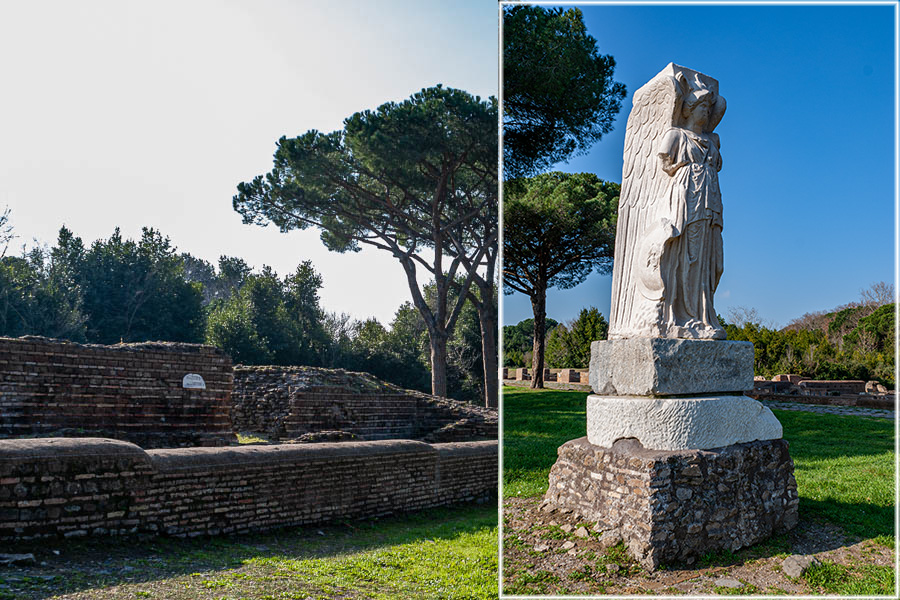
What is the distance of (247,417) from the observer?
1194 centimetres

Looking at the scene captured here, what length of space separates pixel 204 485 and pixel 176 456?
1.23 feet

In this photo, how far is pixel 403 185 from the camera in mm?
10914

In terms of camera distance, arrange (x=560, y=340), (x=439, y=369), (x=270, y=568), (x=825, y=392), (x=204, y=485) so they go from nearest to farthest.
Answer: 1. (x=270, y=568)
2. (x=560, y=340)
3. (x=204, y=485)
4. (x=825, y=392)
5. (x=439, y=369)

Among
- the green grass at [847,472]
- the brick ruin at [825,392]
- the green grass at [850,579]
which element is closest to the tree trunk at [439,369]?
the brick ruin at [825,392]

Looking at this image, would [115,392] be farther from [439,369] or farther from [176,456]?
[439,369]

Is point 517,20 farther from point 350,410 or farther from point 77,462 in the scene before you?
point 350,410

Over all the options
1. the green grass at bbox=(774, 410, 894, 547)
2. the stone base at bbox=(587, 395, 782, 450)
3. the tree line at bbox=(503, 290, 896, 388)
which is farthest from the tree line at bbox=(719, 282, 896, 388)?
the stone base at bbox=(587, 395, 782, 450)

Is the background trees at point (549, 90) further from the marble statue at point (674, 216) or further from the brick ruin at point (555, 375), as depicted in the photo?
the brick ruin at point (555, 375)

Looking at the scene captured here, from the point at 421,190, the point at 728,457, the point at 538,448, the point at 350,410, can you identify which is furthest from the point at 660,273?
the point at 350,410

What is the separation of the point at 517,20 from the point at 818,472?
13.6 feet

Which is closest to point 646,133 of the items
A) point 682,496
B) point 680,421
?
point 680,421

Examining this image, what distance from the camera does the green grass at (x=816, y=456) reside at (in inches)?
148

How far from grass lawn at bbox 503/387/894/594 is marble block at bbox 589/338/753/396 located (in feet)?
3.09

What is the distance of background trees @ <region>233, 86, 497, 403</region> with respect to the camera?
9.91 metres
